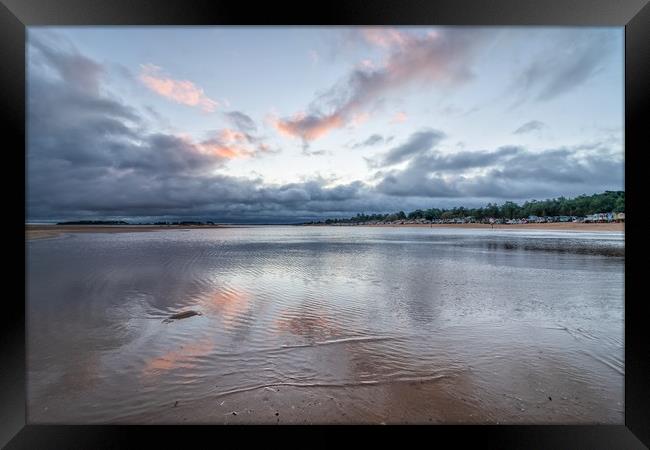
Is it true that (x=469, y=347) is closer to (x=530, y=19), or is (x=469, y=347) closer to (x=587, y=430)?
(x=587, y=430)

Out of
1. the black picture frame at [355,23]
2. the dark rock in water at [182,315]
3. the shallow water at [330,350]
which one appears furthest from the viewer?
the dark rock in water at [182,315]

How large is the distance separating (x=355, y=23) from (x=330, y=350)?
12.8 ft

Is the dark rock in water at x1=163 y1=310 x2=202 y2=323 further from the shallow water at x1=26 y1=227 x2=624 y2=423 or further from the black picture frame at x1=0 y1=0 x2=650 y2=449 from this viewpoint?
the black picture frame at x1=0 y1=0 x2=650 y2=449

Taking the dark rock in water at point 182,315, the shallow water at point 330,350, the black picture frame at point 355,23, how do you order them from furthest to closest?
the dark rock in water at point 182,315 < the shallow water at point 330,350 < the black picture frame at point 355,23

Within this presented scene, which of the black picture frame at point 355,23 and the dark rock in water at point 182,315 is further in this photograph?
the dark rock in water at point 182,315

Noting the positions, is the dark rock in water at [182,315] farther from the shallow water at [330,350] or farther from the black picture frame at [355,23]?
the black picture frame at [355,23]

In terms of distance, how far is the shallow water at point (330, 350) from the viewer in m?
2.58

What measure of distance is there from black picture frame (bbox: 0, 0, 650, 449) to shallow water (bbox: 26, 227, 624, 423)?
0.68 ft

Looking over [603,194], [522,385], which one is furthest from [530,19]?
[603,194]

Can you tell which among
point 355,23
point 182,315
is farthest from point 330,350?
point 355,23

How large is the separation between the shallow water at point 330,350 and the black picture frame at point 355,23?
0.21m

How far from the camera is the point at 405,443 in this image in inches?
87.1

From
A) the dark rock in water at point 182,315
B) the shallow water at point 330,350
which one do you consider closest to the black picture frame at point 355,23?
the shallow water at point 330,350

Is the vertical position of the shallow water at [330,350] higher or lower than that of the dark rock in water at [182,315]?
lower
